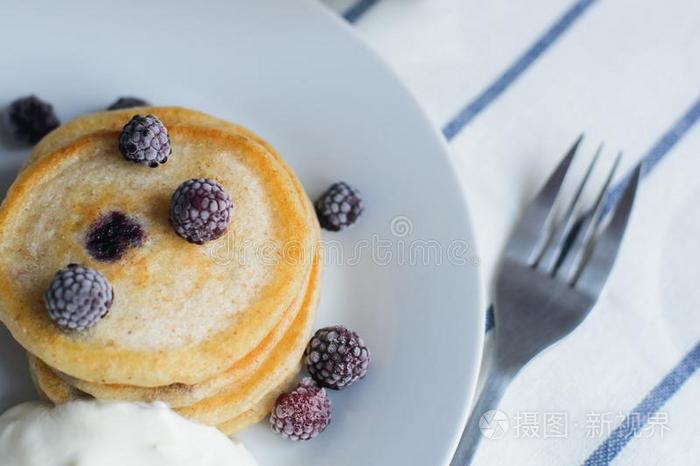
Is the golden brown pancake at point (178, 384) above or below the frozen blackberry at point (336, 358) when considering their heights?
above

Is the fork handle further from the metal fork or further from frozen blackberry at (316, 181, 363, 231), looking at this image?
frozen blackberry at (316, 181, 363, 231)

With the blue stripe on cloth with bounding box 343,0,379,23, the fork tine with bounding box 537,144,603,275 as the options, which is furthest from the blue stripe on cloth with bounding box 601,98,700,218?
the blue stripe on cloth with bounding box 343,0,379,23

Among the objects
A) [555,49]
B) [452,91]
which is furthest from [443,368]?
[555,49]

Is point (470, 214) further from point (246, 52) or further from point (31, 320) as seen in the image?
point (31, 320)

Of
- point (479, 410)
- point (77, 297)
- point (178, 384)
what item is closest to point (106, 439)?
point (178, 384)

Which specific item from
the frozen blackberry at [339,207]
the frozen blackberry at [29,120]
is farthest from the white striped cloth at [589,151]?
the frozen blackberry at [29,120]

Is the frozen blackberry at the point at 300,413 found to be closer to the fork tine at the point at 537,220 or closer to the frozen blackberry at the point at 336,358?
the frozen blackberry at the point at 336,358
